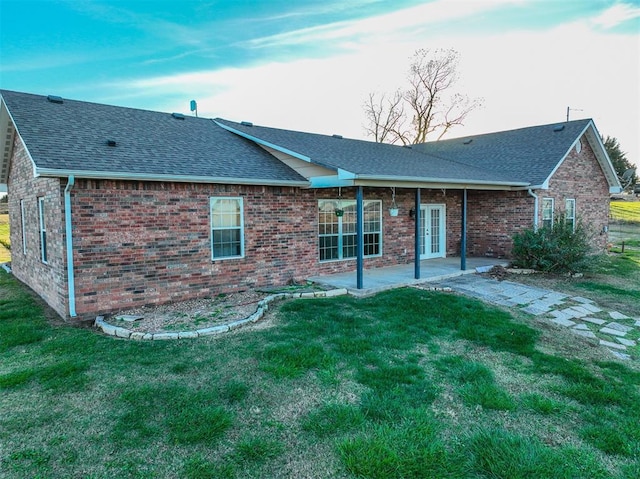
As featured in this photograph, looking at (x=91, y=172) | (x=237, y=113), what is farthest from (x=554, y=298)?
(x=237, y=113)

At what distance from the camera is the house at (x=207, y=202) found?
7.27m

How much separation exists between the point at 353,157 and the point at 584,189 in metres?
10.3

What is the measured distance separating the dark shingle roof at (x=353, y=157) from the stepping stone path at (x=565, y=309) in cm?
279

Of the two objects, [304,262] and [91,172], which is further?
[304,262]

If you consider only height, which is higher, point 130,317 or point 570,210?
point 570,210

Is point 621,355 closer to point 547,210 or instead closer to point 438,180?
point 438,180

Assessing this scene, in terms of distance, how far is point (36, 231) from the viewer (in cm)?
891

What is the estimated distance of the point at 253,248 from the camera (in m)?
9.30

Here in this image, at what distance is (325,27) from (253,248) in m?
8.04

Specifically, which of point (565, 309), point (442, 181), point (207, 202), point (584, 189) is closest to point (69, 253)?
point (207, 202)

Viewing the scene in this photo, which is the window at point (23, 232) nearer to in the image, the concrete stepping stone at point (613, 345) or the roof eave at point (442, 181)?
the roof eave at point (442, 181)

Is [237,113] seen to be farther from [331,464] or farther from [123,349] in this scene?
[331,464]

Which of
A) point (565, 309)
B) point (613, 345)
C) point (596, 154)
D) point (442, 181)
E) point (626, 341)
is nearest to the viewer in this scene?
point (613, 345)

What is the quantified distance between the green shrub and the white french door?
9.00 ft
